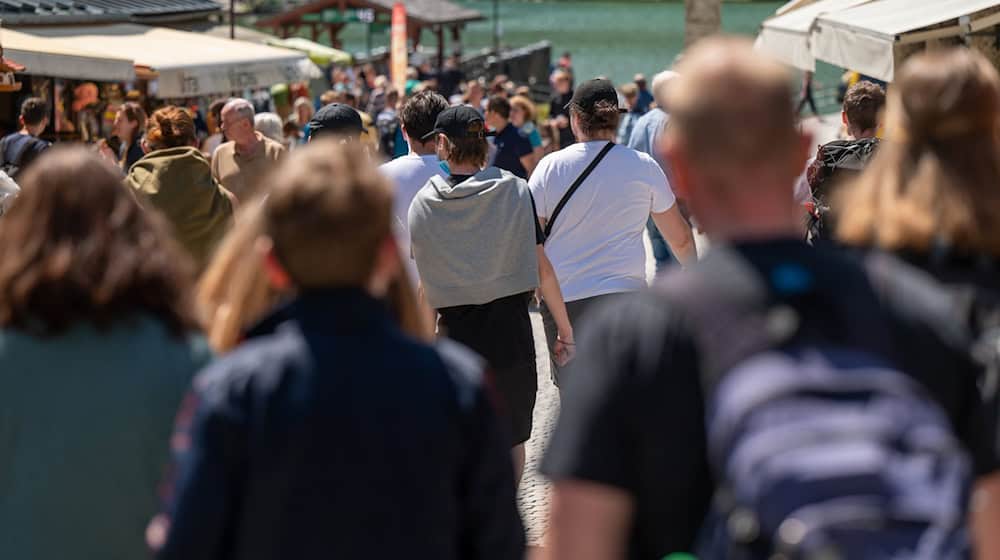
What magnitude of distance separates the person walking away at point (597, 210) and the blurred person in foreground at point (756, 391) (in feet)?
13.1

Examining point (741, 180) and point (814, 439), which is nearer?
point (814, 439)

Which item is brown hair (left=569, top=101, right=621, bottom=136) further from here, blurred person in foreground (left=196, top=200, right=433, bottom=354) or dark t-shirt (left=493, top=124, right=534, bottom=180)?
dark t-shirt (left=493, top=124, right=534, bottom=180)

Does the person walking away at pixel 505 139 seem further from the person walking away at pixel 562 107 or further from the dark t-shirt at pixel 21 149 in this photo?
the person walking away at pixel 562 107

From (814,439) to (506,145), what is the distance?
31.6 feet

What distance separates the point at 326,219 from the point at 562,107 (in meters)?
14.7

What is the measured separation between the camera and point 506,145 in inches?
459

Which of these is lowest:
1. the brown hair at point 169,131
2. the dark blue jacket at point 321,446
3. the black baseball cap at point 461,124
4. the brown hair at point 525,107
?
the brown hair at point 525,107

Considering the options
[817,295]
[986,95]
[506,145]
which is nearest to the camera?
[817,295]

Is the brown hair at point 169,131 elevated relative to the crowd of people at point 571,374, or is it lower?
lower

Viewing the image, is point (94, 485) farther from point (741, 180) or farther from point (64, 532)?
point (741, 180)

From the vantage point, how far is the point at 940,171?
2.75 metres

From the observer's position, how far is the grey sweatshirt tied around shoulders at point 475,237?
568 centimetres

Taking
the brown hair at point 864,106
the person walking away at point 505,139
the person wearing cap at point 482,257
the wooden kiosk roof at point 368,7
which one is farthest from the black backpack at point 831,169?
the wooden kiosk roof at point 368,7

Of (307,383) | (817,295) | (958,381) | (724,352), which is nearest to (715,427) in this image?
(724,352)
